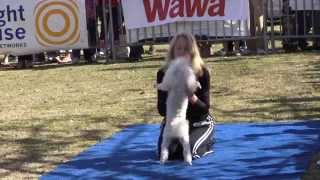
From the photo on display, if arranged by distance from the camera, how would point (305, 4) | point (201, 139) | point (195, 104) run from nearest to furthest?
point (195, 104)
point (201, 139)
point (305, 4)

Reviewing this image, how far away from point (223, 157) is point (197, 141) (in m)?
0.28

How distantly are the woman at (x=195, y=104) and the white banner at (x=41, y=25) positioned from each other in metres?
8.33

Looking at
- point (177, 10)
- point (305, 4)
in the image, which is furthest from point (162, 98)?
point (305, 4)

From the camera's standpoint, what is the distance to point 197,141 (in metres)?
6.64

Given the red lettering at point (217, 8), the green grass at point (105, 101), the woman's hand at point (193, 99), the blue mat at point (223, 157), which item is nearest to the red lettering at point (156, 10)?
the red lettering at point (217, 8)

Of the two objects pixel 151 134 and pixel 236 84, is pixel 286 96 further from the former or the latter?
pixel 151 134

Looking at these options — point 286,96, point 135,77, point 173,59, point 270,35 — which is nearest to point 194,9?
point 270,35

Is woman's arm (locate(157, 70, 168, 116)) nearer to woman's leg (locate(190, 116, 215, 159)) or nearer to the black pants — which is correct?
the black pants

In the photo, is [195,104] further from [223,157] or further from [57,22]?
[57,22]

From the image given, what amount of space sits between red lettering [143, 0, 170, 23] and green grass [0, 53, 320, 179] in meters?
1.03

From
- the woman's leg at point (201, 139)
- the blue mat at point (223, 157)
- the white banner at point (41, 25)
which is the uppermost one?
the white banner at point (41, 25)

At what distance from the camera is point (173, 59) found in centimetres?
655

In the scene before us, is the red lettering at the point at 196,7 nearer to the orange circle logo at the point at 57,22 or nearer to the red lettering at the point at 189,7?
the red lettering at the point at 189,7

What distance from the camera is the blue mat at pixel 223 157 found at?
19.9 ft
